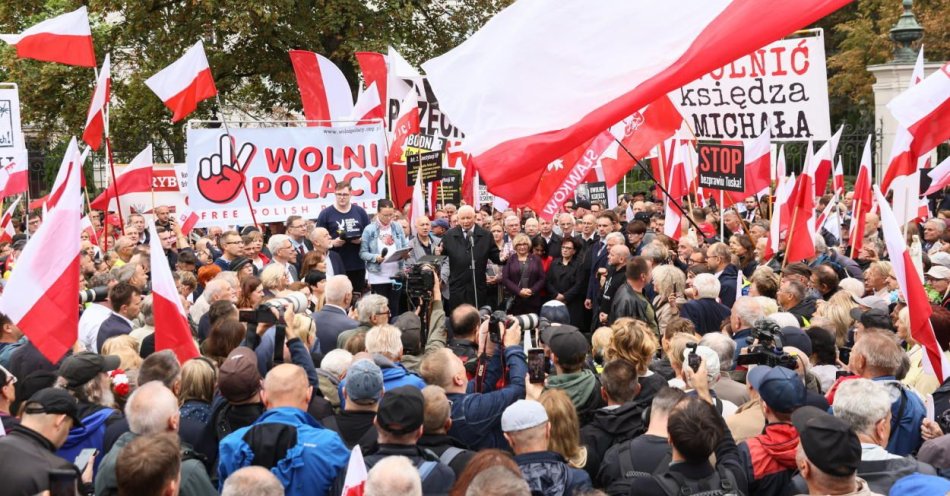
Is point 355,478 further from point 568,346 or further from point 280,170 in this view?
point 280,170

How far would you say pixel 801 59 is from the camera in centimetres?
1240

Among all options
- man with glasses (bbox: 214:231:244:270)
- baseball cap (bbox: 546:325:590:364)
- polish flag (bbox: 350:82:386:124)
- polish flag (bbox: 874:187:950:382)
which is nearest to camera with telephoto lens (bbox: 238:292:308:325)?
baseball cap (bbox: 546:325:590:364)

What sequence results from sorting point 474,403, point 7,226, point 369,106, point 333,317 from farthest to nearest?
point 369,106 < point 7,226 < point 333,317 < point 474,403

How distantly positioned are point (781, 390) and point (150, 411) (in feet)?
9.51

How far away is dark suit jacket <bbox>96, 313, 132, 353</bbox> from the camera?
7645mm

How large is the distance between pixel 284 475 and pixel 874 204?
12.2 metres

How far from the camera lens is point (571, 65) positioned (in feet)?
22.4

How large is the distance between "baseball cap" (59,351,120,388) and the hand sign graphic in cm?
720

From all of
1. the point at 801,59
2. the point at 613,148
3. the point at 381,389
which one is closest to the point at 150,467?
the point at 381,389

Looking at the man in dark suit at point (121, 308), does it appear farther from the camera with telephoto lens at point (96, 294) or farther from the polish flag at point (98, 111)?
the polish flag at point (98, 111)

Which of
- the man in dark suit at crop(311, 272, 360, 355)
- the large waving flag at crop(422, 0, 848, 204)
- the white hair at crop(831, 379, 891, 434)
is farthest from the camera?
the man in dark suit at crop(311, 272, 360, 355)

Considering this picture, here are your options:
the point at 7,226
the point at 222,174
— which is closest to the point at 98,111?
the point at 222,174

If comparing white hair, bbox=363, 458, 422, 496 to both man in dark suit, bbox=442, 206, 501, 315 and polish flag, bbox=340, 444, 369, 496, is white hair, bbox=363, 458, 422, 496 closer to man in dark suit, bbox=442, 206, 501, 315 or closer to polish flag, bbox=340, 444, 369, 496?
Result: polish flag, bbox=340, 444, 369, 496

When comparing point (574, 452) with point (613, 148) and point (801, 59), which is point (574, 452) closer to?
point (801, 59)
